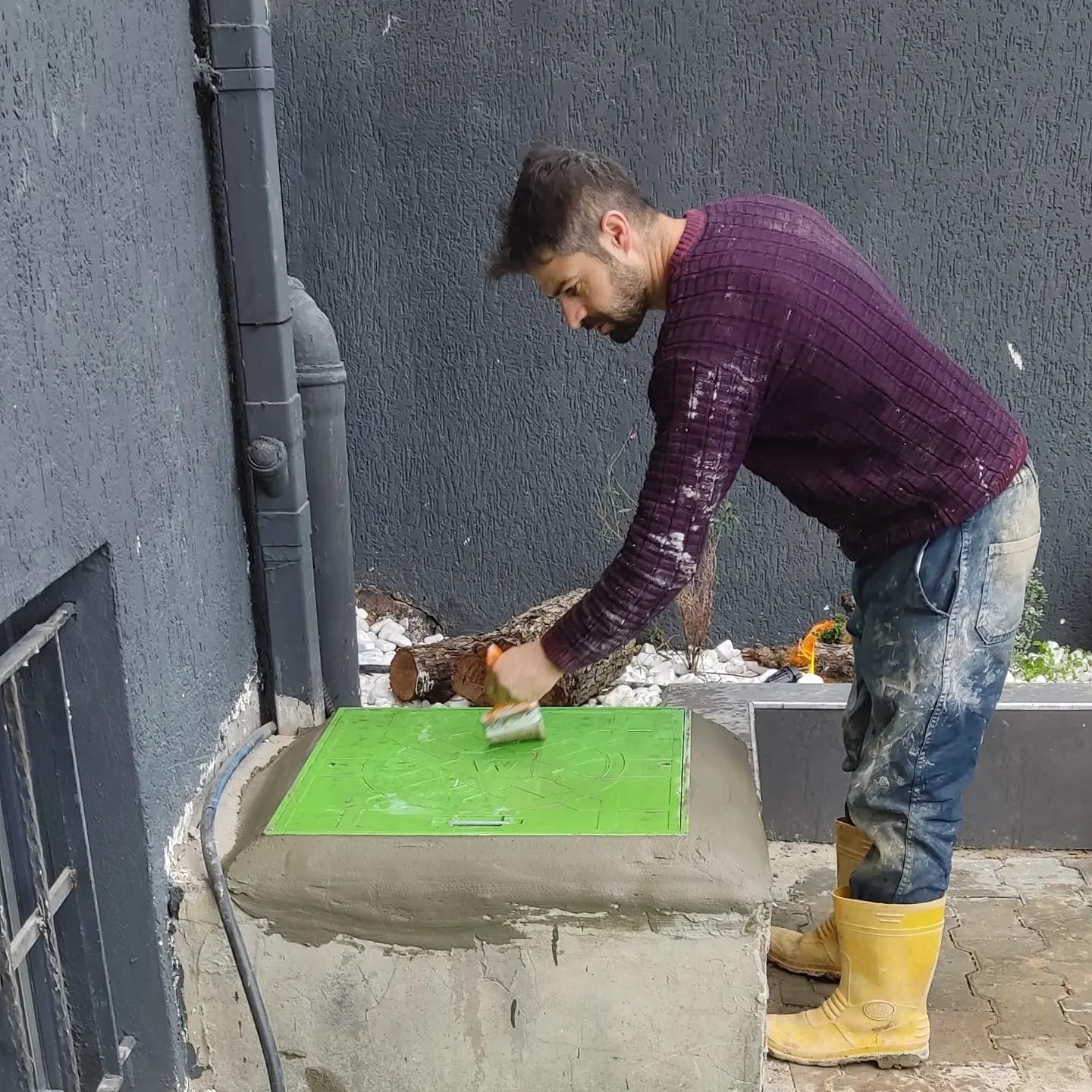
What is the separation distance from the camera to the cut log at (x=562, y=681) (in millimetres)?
3969

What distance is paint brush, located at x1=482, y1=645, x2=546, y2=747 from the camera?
8.18ft

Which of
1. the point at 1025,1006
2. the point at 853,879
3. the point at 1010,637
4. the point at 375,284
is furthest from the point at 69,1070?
the point at 375,284

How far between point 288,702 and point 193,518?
69 centimetres

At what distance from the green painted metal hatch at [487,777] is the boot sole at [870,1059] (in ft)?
2.38

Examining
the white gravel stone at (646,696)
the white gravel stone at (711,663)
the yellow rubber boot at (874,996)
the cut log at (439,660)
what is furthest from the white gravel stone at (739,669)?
the yellow rubber boot at (874,996)

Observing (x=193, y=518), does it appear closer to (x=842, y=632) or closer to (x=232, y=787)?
(x=232, y=787)

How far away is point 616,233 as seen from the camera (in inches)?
86.9

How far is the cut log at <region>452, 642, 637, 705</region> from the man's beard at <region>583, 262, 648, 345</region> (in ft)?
5.94

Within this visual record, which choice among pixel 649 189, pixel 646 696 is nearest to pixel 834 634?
pixel 646 696

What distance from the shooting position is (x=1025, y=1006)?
114 inches

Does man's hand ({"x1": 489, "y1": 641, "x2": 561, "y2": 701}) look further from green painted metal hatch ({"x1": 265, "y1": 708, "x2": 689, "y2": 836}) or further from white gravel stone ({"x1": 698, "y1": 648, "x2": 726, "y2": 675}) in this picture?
white gravel stone ({"x1": 698, "y1": 648, "x2": 726, "y2": 675})

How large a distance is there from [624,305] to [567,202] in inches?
8.9

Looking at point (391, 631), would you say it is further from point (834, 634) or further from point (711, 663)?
point (834, 634)

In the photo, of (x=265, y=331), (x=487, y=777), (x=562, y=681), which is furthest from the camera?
(x=562, y=681)
